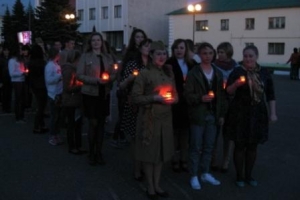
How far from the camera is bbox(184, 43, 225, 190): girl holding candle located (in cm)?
584

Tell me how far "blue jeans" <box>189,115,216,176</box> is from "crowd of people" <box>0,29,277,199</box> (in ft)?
0.04

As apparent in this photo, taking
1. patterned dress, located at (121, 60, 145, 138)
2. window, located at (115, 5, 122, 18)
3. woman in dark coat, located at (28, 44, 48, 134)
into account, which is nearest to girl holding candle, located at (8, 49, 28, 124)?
woman in dark coat, located at (28, 44, 48, 134)

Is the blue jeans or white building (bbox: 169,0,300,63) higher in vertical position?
white building (bbox: 169,0,300,63)

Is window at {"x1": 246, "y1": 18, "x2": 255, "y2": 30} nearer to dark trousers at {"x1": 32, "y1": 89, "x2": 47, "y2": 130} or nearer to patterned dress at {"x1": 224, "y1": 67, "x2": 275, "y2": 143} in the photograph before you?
dark trousers at {"x1": 32, "y1": 89, "x2": 47, "y2": 130}

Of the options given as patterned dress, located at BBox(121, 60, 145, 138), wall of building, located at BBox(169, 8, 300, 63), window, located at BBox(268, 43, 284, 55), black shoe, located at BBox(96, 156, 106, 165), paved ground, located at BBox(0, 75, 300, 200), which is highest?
wall of building, located at BBox(169, 8, 300, 63)

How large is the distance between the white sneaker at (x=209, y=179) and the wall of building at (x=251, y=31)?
146 feet

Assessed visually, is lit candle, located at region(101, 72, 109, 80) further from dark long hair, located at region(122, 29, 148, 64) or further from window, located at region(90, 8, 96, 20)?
window, located at region(90, 8, 96, 20)

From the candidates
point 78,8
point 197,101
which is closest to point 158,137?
point 197,101

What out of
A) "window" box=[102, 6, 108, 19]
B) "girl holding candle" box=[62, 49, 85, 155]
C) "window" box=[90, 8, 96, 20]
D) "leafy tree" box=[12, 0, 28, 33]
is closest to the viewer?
"girl holding candle" box=[62, 49, 85, 155]

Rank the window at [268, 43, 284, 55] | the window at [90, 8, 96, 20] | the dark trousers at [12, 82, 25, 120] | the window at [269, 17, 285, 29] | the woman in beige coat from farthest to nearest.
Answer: the window at [90, 8, 96, 20] → the window at [268, 43, 284, 55] → the window at [269, 17, 285, 29] → the dark trousers at [12, 82, 25, 120] → the woman in beige coat

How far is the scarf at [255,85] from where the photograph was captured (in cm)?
567

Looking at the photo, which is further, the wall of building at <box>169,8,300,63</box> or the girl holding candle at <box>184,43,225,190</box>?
the wall of building at <box>169,8,300,63</box>

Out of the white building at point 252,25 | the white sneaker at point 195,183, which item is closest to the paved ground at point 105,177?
the white sneaker at point 195,183

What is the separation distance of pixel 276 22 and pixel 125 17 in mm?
21172
